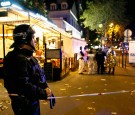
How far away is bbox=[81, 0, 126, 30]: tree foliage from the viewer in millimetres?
51438

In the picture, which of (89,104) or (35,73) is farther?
(89,104)

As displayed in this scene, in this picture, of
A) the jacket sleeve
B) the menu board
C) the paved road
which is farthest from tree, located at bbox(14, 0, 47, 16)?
the jacket sleeve

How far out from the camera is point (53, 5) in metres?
55.4

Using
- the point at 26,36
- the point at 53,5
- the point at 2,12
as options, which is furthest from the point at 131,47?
the point at 53,5

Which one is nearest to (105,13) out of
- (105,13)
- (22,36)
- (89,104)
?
(105,13)

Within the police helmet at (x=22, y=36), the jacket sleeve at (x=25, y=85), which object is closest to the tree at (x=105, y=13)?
the police helmet at (x=22, y=36)

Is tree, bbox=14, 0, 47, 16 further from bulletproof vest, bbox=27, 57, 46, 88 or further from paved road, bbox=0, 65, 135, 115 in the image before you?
bulletproof vest, bbox=27, 57, 46, 88

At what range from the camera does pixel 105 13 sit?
51.9 meters

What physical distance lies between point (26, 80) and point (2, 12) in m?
12.6

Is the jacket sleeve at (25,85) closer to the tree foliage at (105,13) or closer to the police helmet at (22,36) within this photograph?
the police helmet at (22,36)

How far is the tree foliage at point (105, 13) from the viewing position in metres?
51.4

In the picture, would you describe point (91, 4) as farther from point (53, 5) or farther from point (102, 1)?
point (53, 5)

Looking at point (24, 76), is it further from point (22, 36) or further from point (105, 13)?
point (105, 13)

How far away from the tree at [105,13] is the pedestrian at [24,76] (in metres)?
49.4
